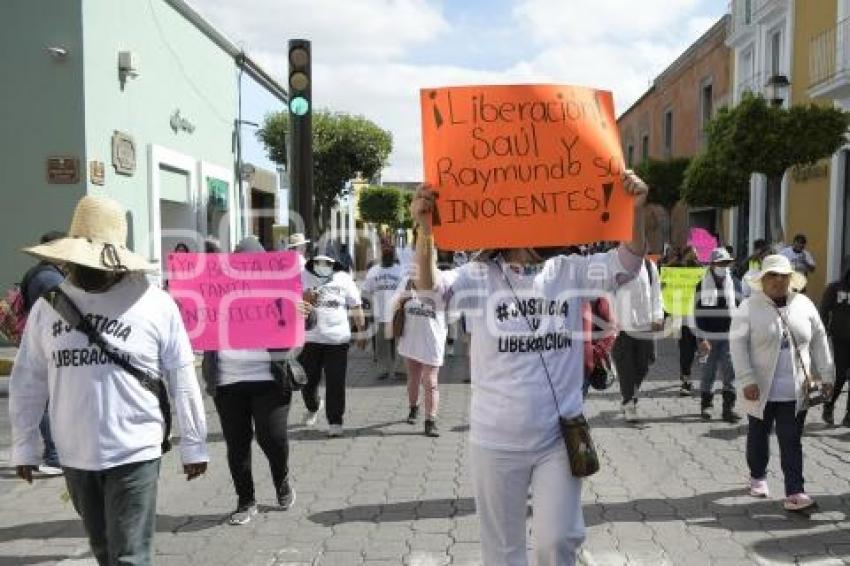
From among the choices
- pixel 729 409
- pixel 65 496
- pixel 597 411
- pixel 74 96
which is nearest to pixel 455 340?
pixel 597 411

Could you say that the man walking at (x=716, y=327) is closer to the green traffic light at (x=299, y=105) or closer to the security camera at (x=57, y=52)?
the green traffic light at (x=299, y=105)

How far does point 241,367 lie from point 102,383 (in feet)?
6.84

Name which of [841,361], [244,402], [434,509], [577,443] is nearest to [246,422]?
[244,402]

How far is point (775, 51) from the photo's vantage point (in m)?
24.2

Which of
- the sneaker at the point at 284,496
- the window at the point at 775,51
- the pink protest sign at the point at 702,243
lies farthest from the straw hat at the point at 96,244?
the window at the point at 775,51

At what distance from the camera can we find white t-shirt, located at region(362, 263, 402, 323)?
10144 millimetres

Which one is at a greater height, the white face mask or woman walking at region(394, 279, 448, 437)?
the white face mask

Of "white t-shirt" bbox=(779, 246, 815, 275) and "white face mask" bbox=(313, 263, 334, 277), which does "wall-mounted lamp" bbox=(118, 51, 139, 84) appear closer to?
"white face mask" bbox=(313, 263, 334, 277)

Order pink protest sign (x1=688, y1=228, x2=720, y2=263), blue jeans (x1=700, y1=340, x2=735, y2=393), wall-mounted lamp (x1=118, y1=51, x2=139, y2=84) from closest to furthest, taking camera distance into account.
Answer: blue jeans (x1=700, y1=340, x2=735, y2=393), pink protest sign (x1=688, y1=228, x2=720, y2=263), wall-mounted lamp (x1=118, y1=51, x2=139, y2=84)

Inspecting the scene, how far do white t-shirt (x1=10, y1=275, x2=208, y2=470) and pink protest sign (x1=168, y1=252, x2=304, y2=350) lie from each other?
1.80 meters

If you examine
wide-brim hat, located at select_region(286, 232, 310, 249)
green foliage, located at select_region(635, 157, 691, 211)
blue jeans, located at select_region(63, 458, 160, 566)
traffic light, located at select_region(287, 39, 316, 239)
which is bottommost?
blue jeans, located at select_region(63, 458, 160, 566)

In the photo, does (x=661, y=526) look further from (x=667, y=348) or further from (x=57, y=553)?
(x=667, y=348)

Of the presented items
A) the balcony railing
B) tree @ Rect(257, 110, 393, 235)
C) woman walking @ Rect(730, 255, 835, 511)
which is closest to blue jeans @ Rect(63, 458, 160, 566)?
woman walking @ Rect(730, 255, 835, 511)

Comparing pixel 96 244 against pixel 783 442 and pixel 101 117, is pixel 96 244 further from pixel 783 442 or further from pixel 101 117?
pixel 101 117
